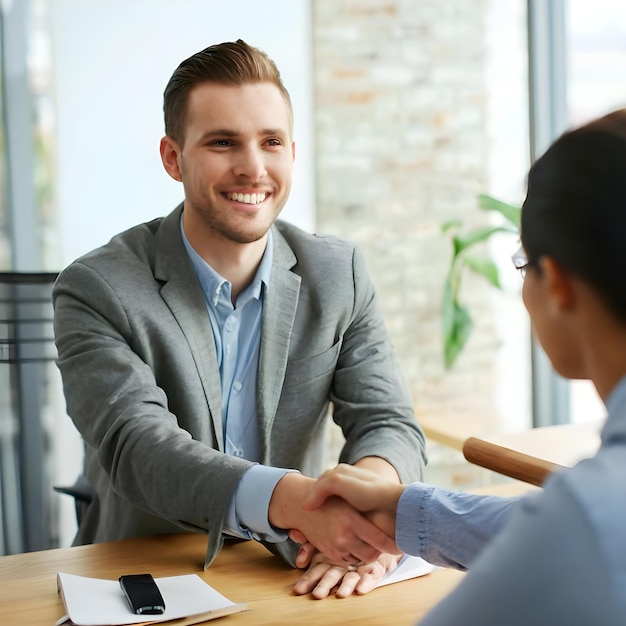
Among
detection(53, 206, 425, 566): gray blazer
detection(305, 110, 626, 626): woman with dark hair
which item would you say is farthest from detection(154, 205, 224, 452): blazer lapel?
detection(305, 110, 626, 626): woman with dark hair

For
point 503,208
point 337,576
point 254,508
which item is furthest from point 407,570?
point 503,208

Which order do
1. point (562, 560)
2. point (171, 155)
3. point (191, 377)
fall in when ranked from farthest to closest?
1. point (171, 155)
2. point (191, 377)
3. point (562, 560)

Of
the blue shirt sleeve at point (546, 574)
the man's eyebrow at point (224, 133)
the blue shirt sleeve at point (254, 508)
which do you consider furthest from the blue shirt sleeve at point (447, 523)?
the man's eyebrow at point (224, 133)

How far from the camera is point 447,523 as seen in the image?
4.52ft

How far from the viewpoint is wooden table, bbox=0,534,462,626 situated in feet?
4.35

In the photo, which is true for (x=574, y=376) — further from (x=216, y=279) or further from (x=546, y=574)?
(x=216, y=279)

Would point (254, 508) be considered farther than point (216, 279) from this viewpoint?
Answer: No

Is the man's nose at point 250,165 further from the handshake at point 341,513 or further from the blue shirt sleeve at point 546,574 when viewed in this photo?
the blue shirt sleeve at point 546,574

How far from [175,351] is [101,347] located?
0.15m

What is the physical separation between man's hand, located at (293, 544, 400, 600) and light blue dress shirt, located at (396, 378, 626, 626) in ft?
2.27

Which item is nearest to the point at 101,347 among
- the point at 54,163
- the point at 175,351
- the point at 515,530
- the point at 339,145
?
the point at 175,351

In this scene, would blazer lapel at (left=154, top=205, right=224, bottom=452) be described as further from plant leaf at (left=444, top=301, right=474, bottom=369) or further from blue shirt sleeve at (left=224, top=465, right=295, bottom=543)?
plant leaf at (left=444, top=301, right=474, bottom=369)

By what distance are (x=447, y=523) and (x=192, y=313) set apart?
776 millimetres

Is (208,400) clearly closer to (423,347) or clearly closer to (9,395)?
(9,395)
